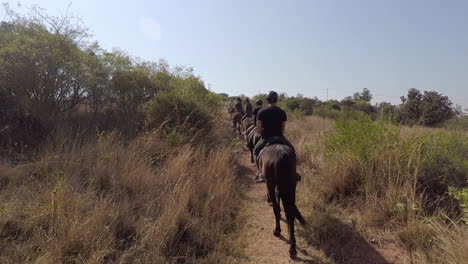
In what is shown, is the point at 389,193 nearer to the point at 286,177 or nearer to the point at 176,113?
the point at 286,177

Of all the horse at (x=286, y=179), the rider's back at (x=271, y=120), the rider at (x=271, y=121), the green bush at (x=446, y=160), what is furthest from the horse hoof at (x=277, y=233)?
the green bush at (x=446, y=160)

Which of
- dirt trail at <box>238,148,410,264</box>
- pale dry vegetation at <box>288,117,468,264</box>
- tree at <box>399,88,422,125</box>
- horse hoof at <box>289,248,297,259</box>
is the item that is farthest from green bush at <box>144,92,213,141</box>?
tree at <box>399,88,422,125</box>

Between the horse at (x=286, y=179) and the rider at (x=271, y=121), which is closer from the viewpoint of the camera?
the horse at (x=286, y=179)

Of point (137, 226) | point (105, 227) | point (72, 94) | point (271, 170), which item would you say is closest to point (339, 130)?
point (271, 170)

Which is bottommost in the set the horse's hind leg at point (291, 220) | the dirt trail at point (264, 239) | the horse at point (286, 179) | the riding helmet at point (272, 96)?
the dirt trail at point (264, 239)

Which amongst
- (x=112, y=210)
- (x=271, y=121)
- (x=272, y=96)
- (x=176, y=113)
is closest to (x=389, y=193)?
(x=271, y=121)

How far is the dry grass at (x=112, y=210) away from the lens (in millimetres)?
3012

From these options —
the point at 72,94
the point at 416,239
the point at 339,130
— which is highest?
the point at 72,94

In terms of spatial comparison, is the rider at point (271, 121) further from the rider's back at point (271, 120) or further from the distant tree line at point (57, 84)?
the distant tree line at point (57, 84)

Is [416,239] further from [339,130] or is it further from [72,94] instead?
[72,94]

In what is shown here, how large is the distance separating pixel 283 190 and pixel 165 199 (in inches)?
76.7

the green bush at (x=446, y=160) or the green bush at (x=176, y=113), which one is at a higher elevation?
the green bush at (x=176, y=113)

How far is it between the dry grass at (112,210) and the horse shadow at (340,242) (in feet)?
4.31

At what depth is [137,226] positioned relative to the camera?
3596mm
